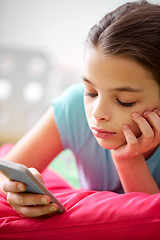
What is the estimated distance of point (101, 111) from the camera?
94 centimetres

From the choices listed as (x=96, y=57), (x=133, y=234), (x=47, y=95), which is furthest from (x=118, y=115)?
(x=47, y=95)

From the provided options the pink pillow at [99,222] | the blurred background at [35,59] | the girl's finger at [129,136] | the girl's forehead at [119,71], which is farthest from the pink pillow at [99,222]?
the blurred background at [35,59]

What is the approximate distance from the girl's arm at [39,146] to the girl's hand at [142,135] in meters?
0.38

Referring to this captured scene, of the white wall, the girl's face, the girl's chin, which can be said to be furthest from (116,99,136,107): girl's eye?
the white wall

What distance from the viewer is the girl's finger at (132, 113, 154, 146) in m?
0.97

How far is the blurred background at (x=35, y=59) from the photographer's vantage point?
3002 mm

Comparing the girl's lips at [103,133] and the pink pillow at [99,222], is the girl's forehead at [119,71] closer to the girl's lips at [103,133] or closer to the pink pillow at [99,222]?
the girl's lips at [103,133]

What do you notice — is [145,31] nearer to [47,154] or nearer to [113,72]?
[113,72]

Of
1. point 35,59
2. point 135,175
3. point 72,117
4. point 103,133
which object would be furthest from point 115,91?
point 35,59

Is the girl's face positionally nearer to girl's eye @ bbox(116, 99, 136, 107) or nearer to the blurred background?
girl's eye @ bbox(116, 99, 136, 107)

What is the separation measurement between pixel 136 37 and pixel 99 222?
1.55 ft

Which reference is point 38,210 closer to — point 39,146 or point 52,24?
point 39,146

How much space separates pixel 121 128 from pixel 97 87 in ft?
0.47

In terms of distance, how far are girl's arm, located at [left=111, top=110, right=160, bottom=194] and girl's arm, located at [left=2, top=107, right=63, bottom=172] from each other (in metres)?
0.35
